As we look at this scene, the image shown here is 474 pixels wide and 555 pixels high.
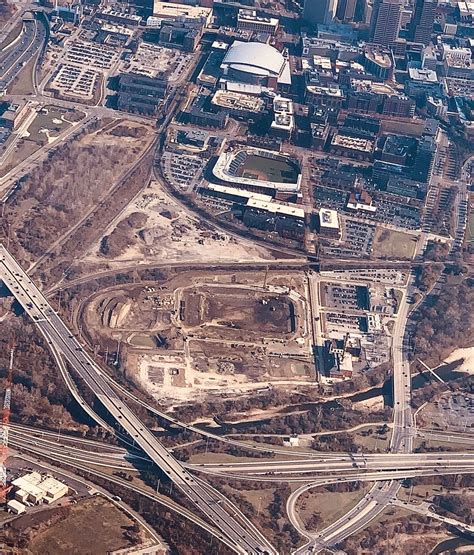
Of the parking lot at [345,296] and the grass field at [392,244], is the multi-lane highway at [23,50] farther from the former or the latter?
the parking lot at [345,296]

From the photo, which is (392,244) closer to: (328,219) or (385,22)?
(328,219)

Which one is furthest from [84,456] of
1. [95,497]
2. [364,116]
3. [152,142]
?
[364,116]

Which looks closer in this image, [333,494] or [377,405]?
[333,494]

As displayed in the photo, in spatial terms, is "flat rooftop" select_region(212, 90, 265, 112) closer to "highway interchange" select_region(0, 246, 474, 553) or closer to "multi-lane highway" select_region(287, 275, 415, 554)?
"multi-lane highway" select_region(287, 275, 415, 554)

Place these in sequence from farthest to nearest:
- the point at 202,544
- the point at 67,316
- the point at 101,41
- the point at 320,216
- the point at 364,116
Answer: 1. the point at 101,41
2. the point at 364,116
3. the point at 320,216
4. the point at 67,316
5. the point at 202,544

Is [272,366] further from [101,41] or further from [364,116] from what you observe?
[101,41]

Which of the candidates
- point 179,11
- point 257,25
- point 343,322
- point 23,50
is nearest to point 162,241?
point 343,322

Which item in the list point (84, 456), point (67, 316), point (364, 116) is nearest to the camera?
point (84, 456)
